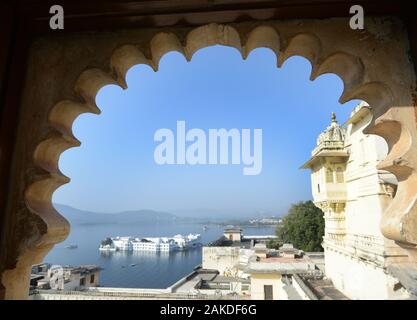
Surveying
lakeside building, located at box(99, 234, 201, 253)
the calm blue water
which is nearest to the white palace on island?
the calm blue water

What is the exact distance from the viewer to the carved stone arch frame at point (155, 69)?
6.27 feet

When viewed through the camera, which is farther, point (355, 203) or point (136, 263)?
point (136, 263)

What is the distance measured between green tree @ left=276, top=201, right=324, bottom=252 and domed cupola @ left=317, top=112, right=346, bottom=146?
17.9 meters

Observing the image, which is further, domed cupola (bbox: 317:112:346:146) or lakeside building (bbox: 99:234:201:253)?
lakeside building (bbox: 99:234:201:253)

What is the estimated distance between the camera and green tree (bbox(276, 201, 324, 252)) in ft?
127

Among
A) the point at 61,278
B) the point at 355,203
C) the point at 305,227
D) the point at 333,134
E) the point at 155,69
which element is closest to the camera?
the point at 155,69

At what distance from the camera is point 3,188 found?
2031 mm

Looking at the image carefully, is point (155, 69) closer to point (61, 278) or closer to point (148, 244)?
point (61, 278)

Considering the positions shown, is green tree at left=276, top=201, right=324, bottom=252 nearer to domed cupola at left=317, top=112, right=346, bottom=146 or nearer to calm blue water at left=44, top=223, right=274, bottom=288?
domed cupola at left=317, top=112, right=346, bottom=146

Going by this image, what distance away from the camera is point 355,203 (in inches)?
771

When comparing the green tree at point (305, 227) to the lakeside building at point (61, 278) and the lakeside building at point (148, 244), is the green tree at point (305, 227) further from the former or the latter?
the lakeside building at point (148, 244)

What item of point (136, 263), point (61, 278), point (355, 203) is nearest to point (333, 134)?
point (355, 203)

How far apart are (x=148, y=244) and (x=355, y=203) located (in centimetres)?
9192

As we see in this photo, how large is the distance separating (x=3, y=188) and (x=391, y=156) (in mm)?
2578
